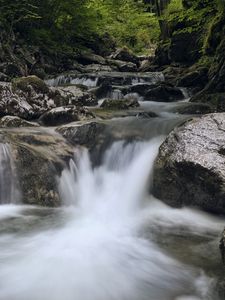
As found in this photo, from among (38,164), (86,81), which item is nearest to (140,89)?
(86,81)

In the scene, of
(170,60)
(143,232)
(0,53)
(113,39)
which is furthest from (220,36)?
(113,39)

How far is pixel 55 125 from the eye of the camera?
9.80 meters

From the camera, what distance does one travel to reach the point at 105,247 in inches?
206

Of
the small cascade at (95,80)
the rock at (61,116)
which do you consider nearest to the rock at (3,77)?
the small cascade at (95,80)

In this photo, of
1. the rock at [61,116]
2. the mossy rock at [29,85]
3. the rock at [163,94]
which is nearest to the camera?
the rock at [61,116]

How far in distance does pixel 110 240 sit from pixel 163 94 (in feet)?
29.3

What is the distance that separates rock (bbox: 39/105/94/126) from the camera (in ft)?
32.2

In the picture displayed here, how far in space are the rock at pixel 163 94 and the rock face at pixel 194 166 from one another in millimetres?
6595

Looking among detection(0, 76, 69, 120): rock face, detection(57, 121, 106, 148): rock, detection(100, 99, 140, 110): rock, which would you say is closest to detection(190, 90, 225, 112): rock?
detection(100, 99, 140, 110): rock

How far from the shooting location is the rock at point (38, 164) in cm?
698

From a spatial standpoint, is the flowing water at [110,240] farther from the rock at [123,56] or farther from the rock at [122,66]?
A: the rock at [123,56]

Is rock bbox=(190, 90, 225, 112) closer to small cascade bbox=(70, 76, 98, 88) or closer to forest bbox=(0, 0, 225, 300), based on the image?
forest bbox=(0, 0, 225, 300)

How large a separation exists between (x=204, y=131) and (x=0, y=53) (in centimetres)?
1042

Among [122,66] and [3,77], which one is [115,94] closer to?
[3,77]
